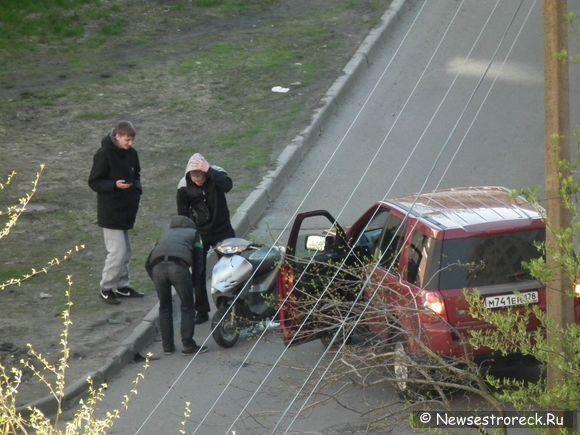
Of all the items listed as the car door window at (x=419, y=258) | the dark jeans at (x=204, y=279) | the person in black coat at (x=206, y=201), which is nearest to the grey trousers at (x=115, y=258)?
the person in black coat at (x=206, y=201)

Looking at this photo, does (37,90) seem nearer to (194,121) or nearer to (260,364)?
(194,121)

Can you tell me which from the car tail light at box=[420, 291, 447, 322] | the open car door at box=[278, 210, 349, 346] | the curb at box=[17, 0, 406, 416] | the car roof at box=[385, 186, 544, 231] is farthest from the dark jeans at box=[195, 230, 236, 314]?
the car tail light at box=[420, 291, 447, 322]

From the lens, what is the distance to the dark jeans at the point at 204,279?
1197cm

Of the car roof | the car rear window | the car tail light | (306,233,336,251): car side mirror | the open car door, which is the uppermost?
the car roof

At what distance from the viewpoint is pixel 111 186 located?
12.6 m

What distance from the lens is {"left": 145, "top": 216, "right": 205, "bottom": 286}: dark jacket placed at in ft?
37.0

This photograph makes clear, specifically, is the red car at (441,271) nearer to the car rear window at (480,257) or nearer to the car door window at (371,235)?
the car rear window at (480,257)

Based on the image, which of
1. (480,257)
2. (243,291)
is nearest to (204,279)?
(243,291)

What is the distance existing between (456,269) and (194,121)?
32.0 ft

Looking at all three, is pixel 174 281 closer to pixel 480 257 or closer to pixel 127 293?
pixel 127 293

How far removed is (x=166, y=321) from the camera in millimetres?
11383

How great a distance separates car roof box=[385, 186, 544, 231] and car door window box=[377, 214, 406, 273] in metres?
0.14

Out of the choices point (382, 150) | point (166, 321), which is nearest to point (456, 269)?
point (166, 321)

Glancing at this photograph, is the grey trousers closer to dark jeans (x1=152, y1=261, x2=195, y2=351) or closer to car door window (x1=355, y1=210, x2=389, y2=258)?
dark jeans (x1=152, y1=261, x2=195, y2=351)
